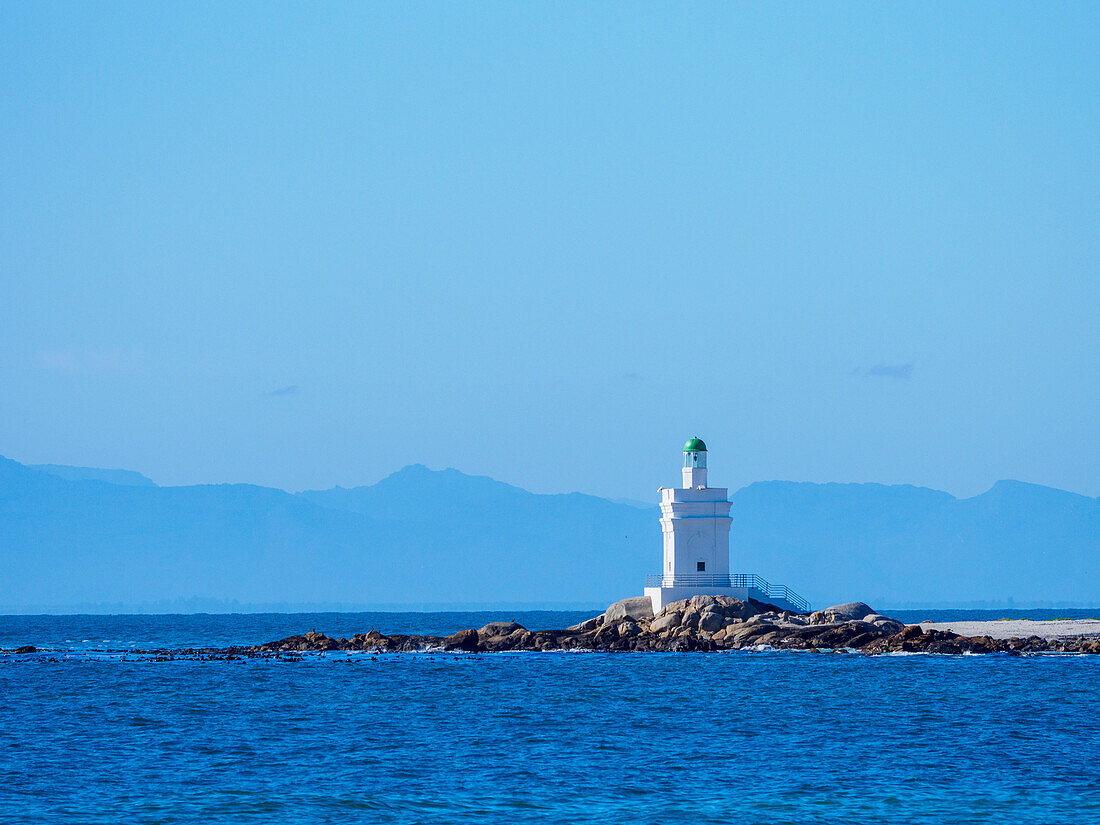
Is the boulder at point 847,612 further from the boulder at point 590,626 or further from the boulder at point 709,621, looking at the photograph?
the boulder at point 590,626

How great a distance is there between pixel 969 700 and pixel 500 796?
1911cm

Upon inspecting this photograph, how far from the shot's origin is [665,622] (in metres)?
61.1

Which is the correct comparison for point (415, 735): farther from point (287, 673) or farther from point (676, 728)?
point (287, 673)

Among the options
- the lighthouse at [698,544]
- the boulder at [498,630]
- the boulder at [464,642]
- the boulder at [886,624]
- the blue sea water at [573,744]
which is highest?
the lighthouse at [698,544]

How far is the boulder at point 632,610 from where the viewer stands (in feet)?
210

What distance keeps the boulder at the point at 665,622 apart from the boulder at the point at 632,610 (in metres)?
1.24

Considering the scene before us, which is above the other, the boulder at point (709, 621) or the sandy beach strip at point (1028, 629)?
the boulder at point (709, 621)

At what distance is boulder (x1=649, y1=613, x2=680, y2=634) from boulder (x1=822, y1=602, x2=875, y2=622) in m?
6.89

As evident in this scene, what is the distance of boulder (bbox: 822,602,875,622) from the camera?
6303 cm

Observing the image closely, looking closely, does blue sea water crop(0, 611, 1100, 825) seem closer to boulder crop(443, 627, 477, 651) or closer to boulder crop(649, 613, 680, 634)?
boulder crop(649, 613, 680, 634)

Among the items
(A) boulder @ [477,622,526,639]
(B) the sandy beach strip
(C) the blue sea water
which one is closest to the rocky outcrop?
(A) boulder @ [477,622,526,639]

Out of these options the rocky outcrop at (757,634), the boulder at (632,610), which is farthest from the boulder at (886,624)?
the boulder at (632,610)

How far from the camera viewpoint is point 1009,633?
68125mm

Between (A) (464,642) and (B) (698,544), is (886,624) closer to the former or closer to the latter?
(B) (698,544)
